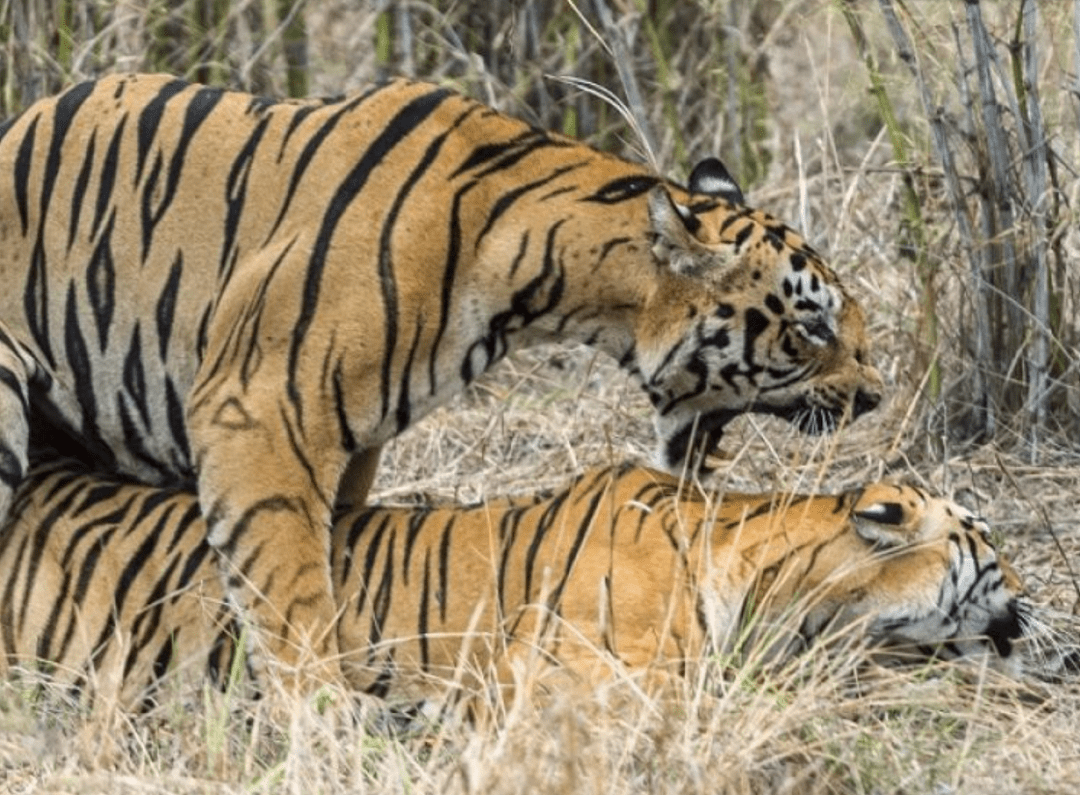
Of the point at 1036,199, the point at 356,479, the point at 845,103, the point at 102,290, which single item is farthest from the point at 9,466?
the point at 845,103

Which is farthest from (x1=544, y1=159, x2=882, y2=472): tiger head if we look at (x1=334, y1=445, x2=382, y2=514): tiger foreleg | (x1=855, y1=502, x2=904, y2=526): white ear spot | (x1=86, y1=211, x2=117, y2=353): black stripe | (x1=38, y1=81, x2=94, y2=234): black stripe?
(x1=38, y1=81, x2=94, y2=234): black stripe

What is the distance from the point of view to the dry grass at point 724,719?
3775mm

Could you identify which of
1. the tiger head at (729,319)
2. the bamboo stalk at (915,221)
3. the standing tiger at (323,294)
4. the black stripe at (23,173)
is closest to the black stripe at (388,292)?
the standing tiger at (323,294)

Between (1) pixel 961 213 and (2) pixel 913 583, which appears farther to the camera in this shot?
(1) pixel 961 213

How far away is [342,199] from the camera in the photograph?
489cm

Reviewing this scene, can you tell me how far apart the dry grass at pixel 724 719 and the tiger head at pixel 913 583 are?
9 centimetres

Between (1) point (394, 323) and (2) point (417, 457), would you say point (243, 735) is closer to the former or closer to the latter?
(1) point (394, 323)

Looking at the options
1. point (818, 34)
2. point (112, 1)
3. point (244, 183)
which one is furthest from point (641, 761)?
point (818, 34)

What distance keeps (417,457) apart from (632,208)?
6.05 feet

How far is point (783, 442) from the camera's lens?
6.29m

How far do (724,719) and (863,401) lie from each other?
1227mm

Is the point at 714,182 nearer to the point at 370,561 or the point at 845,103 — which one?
the point at 370,561

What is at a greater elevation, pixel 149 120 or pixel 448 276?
pixel 149 120

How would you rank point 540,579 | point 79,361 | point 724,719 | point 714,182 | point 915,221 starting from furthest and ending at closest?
point 915,221, point 714,182, point 79,361, point 540,579, point 724,719
